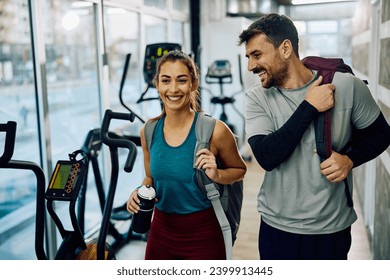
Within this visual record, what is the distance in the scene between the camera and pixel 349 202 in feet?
4.32

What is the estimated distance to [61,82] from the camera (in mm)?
3143

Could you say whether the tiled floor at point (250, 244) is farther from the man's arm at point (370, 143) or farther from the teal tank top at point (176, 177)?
the man's arm at point (370, 143)

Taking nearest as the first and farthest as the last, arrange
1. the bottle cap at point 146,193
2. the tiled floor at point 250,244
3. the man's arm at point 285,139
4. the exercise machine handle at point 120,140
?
the man's arm at point 285,139
the bottle cap at point 146,193
the exercise machine handle at point 120,140
the tiled floor at point 250,244

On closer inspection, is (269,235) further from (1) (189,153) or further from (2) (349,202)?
(1) (189,153)

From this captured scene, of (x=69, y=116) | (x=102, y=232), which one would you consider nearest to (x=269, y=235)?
(x=102, y=232)

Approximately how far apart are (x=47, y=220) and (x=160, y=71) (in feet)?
4.90

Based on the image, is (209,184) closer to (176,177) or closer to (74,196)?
(176,177)

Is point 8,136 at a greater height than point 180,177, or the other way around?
point 8,136

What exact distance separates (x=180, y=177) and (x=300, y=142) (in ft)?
1.35

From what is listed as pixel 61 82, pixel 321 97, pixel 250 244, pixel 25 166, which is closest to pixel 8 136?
pixel 25 166

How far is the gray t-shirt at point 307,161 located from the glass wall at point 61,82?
1604mm

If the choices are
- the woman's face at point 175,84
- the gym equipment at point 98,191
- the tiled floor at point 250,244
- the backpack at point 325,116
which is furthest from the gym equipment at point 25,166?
the tiled floor at point 250,244

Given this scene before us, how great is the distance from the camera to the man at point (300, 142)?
1224 mm

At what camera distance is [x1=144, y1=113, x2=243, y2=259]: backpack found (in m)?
1.42
